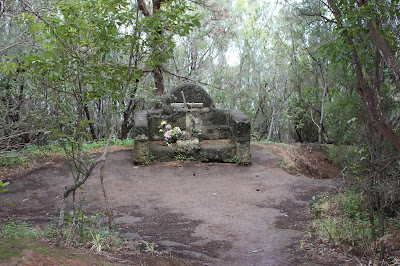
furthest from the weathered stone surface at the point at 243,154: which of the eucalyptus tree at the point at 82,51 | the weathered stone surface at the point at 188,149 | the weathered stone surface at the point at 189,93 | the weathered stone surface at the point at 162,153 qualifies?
the eucalyptus tree at the point at 82,51

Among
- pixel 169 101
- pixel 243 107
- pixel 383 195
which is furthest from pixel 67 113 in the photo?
pixel 243 107

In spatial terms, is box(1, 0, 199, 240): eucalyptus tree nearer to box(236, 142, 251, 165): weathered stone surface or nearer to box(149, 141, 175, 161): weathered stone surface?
box(149, 141, 175, 161): weathered stone surface

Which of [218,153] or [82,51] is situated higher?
[82,51]

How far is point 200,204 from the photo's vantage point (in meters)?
6.77

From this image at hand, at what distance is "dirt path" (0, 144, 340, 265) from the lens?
4672mm

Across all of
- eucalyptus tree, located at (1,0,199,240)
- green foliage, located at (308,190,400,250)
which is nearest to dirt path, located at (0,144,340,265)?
green foliage, located at (308,190,400,250)

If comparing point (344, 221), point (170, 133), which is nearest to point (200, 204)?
point (344, 221)

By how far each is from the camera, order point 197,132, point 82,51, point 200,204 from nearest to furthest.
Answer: point 82,51
point 200,204
point 197,132

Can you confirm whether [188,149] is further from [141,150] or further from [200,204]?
[200,204]

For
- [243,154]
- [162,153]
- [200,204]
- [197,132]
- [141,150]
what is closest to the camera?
[200,204]

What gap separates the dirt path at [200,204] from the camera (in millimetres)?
4672

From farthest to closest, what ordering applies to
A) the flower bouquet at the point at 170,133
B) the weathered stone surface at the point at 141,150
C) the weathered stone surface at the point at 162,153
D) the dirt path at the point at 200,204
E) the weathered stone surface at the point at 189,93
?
the weathered stone surface at the point at 189,93 → the flower bouquet at the point at 170,133 → the weathered stone surface at the point at 162,153 → the weathered stone surface at the point at 141,150 → the dirt path at the point at 200,204

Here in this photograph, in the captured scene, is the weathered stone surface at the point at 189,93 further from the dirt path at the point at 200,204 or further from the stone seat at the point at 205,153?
the dirt path at the point at 200,204

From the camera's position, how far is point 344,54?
4.02m
